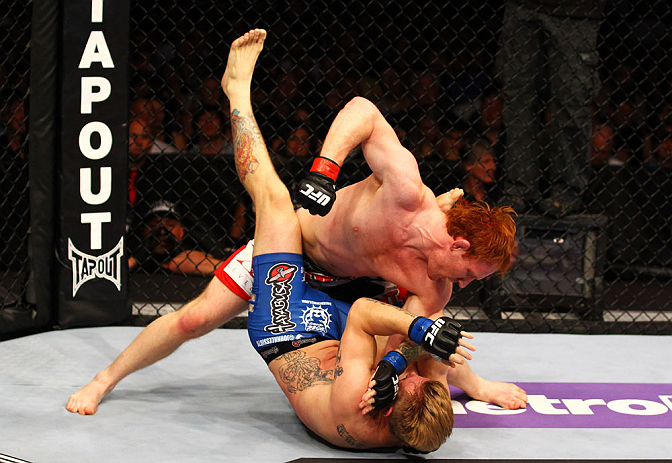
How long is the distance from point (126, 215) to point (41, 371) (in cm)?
68

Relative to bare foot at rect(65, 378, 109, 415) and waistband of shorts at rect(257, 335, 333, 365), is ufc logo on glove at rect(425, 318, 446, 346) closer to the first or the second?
waistband of shorts at rect(257, 335, 333, 365)

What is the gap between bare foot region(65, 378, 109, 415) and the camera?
2027 millimetres

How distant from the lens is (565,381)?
240 cm

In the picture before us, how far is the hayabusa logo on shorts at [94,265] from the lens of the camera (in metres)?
2.76

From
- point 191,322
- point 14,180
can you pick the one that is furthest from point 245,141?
point 14,180

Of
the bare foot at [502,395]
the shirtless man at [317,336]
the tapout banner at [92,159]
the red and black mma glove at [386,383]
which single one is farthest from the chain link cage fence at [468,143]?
the red and black mma glove at [386,383]

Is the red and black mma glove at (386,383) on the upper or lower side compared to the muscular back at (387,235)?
lower

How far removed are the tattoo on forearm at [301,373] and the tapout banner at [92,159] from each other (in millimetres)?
1112

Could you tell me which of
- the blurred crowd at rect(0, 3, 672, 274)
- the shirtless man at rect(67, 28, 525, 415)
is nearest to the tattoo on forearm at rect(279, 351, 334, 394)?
the shirtless man at rect(67, 28, 525, 415)

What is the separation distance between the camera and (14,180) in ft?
10.1

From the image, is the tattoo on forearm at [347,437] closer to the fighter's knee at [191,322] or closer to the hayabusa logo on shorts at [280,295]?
the hayabusa logo on shorts at [280,295]

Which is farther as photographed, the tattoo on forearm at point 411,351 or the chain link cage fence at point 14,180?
the chain link cage fence at point 14,180

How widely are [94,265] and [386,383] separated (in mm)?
1521

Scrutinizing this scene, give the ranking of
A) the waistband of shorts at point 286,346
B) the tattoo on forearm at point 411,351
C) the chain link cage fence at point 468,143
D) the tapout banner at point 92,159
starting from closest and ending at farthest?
the tattoo on forearm at point 411,351
the waistband of shorts at point 286,346
the tapout banner at point 92,159
the chain link cage fence at point 468,143
